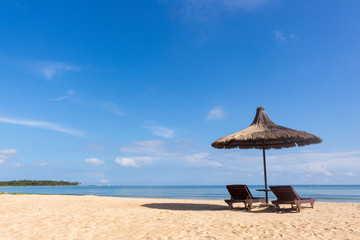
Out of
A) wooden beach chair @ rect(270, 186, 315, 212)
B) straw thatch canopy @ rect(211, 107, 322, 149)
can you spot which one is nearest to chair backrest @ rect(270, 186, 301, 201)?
wooden beach chair @ rect(270, 186, 315, 212)

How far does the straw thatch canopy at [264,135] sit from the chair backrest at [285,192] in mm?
1516

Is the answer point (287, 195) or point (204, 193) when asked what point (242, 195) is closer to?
point (287, 195)

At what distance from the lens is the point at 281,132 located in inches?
329

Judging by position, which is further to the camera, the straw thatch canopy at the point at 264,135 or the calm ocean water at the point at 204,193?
the calm ocean water at the point at 204,193

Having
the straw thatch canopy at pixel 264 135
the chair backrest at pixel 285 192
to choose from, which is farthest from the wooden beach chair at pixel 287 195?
the straw thatch canopy at pixel 264 135

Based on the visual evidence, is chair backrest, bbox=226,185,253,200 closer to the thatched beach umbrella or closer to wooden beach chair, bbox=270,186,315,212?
the thatched beach umbrella

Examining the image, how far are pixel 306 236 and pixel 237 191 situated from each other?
3777mm

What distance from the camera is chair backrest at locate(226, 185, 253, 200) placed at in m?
8.13

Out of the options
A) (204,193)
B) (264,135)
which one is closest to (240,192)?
(264,135)

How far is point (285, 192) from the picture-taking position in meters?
7.48

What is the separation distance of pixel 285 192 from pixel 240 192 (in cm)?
131

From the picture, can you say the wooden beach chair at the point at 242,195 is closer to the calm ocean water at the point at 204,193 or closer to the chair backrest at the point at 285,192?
the chair backrest at the point at 285,192

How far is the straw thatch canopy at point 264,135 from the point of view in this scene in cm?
830

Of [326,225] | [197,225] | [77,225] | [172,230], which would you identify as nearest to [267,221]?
[326,225]
